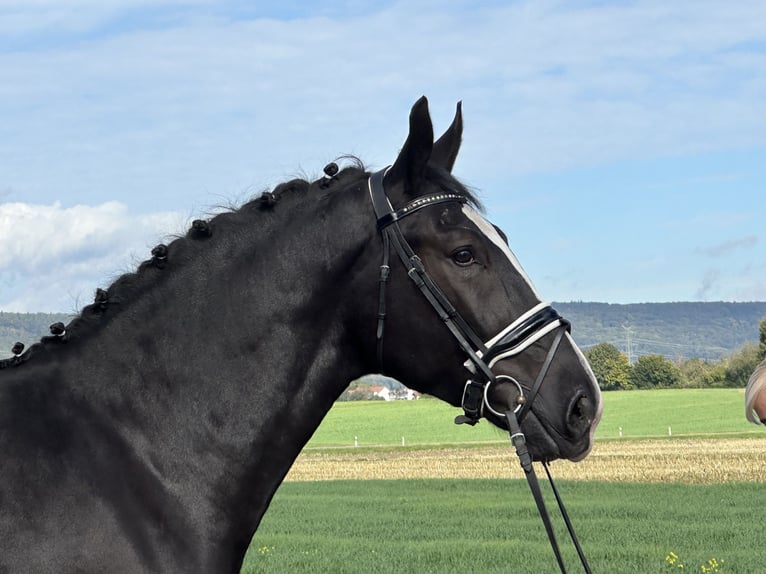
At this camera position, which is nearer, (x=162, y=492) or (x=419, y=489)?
(x=162, y=492)

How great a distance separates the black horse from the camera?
3.87 metres

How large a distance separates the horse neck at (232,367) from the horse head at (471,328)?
0.74 feet

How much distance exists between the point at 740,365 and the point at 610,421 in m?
35.5

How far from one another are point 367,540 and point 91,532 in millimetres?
15797

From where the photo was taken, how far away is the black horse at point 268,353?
3867 mm

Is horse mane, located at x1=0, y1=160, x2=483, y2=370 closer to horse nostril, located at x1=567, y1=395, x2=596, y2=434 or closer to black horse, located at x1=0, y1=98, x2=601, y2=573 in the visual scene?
black horse, located at x1=0, y1=98, x2=601, y2=573

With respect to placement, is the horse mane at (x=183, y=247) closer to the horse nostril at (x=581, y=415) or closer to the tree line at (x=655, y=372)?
the horse nostril at (x=581, y=415)

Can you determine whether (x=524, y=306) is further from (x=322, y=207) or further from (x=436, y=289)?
(x=322, y=207)

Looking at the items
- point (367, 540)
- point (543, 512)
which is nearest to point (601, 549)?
point (367, 540)

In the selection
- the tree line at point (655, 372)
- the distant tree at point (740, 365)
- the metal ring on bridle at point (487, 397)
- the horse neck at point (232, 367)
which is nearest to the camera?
the horse neck at point (232, 367)

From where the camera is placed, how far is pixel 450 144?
4.61 m

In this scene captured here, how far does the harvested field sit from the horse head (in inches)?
1321

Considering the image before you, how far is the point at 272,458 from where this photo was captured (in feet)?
13.5

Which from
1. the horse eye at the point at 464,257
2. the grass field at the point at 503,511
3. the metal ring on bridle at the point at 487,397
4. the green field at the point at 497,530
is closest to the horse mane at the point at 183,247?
the horse eye at the point at 464,257
